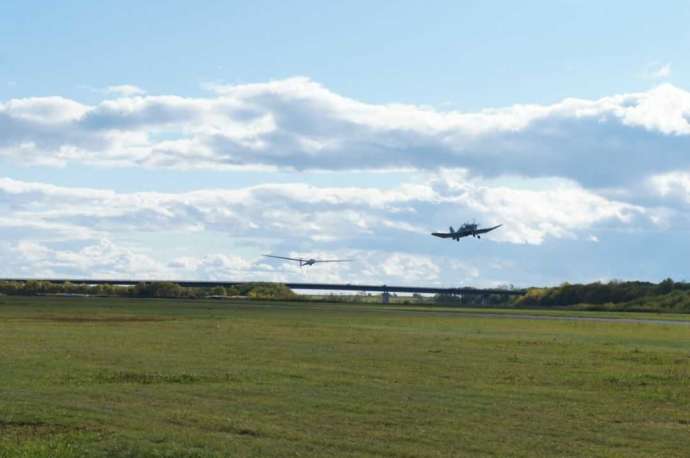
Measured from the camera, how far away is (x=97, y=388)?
2942 cm

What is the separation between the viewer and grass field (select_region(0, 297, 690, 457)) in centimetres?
2111

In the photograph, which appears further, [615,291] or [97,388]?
[615,291]

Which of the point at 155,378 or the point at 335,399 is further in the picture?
the point at 155,378

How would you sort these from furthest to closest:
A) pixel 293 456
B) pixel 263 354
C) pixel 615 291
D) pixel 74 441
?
1. pixel 615 291
2. pixel 263 354
3. pixel 74 441
4. pixel 293 456

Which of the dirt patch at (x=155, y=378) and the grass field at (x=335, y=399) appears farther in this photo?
the dirt patch at (x=155, y=378)

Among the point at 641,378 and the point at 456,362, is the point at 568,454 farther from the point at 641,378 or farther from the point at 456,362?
the point at 456,362

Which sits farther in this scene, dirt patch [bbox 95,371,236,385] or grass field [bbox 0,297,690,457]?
dirt patch [bbox 95,371,236,385]

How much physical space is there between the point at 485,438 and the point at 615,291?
178 meters

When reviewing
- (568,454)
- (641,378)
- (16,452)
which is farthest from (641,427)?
(16,452)

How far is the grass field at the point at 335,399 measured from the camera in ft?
69.3

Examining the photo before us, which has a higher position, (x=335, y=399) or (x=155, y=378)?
(x=155, y=378)

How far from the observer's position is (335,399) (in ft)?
90.9

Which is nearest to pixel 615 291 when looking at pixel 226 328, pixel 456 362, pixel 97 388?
pixel 226 328

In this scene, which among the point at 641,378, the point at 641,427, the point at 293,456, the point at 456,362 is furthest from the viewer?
the point at 456,362
